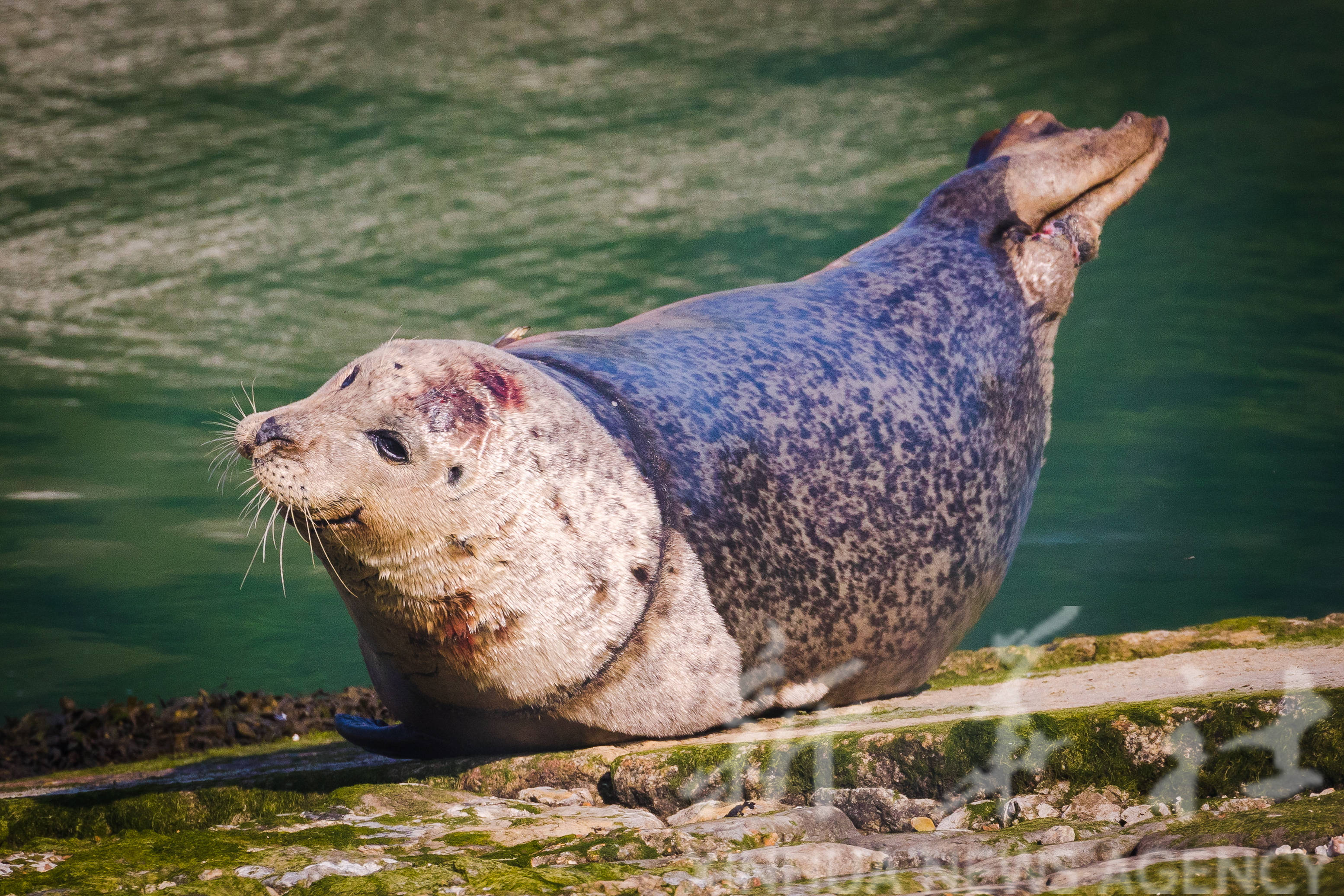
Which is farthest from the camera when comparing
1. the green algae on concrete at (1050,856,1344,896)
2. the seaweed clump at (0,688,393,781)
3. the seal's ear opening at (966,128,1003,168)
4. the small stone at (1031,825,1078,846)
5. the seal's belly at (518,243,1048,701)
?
the seaweed clump at (0,688,393,781)

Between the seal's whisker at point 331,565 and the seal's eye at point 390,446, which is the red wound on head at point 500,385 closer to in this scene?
the seal's eye at point 390,446

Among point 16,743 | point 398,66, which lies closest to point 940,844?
point 398,66

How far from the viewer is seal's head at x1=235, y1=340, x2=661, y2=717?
3168 mm

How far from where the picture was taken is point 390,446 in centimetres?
320

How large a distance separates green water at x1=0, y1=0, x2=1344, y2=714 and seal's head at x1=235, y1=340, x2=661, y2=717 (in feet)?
16.4

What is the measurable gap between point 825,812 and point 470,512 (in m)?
1.30

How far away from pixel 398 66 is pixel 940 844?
7110 millimetres

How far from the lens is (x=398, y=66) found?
7973 millimetres

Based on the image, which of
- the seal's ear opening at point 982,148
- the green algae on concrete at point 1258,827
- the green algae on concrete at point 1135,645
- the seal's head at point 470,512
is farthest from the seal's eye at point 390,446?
the seal's ear opening at point 982,148

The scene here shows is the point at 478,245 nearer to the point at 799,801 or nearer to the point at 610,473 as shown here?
the point at 610,473

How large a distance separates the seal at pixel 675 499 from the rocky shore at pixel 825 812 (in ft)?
0.81

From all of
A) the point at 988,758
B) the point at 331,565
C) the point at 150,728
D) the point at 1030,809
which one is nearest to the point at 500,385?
the point at 331,565

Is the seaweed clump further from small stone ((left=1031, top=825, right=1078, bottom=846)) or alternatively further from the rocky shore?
small stone ((left=1031, top=825, right=1078, bottom=846))

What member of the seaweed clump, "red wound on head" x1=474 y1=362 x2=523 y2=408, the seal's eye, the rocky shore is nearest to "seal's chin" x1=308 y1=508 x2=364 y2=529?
the seal's eye
